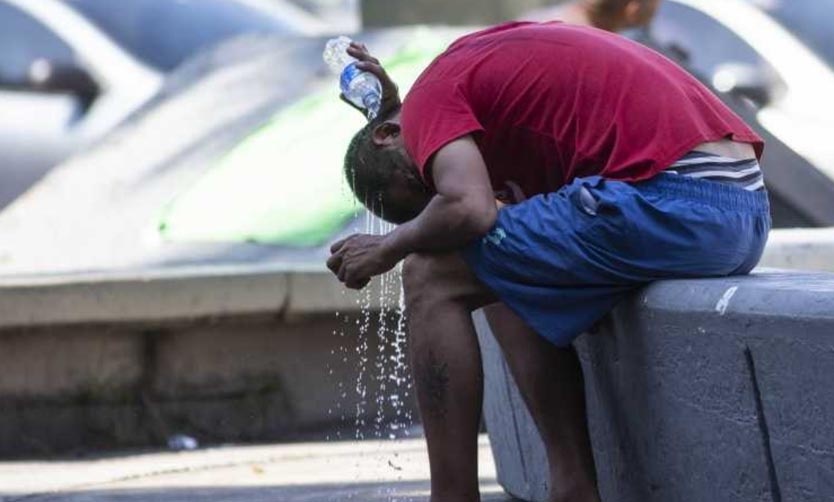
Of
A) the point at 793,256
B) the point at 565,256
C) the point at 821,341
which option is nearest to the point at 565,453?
the point at 565,256

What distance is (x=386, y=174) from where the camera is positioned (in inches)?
183

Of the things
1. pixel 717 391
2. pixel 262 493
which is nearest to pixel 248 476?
pixel 262 493

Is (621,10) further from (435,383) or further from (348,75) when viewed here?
(435,383)

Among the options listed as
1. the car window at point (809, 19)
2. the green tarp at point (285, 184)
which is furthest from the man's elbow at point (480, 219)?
the car window at point (809, 19)

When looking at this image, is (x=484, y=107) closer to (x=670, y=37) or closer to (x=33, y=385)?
(x=33, y=385)

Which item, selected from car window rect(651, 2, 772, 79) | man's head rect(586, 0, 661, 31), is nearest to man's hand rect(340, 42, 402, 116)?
man's head rect(586, 0, 661, 31)

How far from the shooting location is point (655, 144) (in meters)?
4.39

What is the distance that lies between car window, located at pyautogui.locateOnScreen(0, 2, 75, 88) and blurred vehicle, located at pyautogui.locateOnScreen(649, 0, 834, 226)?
10.4ft

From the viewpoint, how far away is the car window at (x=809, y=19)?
37.9ft

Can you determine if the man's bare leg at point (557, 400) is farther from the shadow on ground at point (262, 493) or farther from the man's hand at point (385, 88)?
the shadow on ground at point (262, 493)

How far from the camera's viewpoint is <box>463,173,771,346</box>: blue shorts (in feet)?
14.2

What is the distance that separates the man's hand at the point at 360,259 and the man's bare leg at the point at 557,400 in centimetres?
31

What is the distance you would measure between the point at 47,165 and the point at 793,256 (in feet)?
17.7

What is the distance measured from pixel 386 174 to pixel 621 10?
9.30 ft
